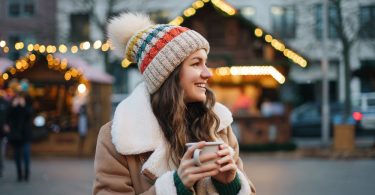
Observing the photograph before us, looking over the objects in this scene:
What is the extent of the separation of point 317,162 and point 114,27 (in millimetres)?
15913

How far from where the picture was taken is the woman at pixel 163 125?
3131 mm

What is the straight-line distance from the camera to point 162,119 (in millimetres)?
3307

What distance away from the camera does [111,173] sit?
3.14m

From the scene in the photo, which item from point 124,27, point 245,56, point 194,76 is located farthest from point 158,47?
point 245,56

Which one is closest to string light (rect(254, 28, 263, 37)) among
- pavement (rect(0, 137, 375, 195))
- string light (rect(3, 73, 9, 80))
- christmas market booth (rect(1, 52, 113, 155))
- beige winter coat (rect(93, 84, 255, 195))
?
pavement (rect(0, 137, 375, 195))

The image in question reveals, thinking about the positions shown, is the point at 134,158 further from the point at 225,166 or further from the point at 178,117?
the point at 225,166

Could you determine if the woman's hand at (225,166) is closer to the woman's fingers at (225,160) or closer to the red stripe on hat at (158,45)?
the woman's fingers at (225,160)

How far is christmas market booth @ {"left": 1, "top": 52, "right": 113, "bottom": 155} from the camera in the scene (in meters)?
21.7

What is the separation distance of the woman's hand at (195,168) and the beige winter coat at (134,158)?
0.44 feet

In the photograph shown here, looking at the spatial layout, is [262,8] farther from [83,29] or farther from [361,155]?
[361,155]

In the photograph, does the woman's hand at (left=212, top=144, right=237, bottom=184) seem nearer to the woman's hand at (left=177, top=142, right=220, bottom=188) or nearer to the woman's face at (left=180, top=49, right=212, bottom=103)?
the woman's hand at (left=177, top=142, right=220, bottom=188)

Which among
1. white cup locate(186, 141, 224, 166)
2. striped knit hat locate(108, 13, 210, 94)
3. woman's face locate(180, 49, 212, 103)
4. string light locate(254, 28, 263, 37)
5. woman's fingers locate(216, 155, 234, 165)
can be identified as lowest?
woman's fingers locate(216, 155, 234, 165)

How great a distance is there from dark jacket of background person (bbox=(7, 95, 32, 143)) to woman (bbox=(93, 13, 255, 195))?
11236 mm

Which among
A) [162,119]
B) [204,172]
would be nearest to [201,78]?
[162,119]
